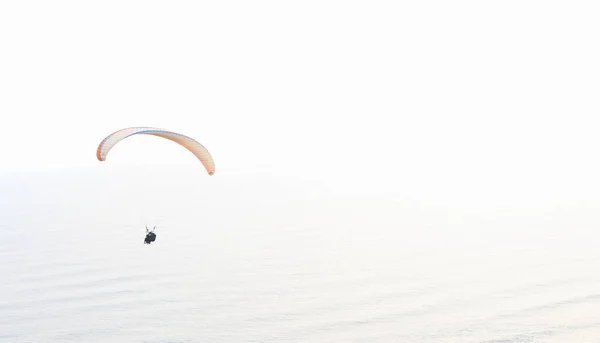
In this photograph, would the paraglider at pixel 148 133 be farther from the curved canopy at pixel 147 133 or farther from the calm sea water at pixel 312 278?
the calm sea water at pixel 312 278

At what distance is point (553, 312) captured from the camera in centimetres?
6581

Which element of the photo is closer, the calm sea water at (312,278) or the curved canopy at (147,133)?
the curved canopy at (147,133)

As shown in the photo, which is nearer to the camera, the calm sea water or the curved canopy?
the curved canopy

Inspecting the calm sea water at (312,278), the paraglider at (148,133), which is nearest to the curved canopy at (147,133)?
the paraglider at (148,133)

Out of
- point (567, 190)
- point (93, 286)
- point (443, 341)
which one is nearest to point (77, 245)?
point (93, 286)

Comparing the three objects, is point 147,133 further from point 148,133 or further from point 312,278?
point 312,278

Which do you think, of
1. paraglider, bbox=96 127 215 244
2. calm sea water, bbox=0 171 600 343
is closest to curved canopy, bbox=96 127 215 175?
paraglider, bbox=96 127 215 244

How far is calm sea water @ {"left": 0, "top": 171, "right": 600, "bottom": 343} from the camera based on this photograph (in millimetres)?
65500

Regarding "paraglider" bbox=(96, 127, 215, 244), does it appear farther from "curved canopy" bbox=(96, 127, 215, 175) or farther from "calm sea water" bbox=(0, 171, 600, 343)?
"calm sea water" bbox=(0, 171, 600, 343)

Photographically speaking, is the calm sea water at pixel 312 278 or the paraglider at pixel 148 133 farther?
the calm sea water at pixel 312 278

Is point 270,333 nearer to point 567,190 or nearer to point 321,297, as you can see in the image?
point 321,297

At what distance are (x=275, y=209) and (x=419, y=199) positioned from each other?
35380mm

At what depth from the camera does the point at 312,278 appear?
88812 mm

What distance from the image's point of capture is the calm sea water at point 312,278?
215 feet
